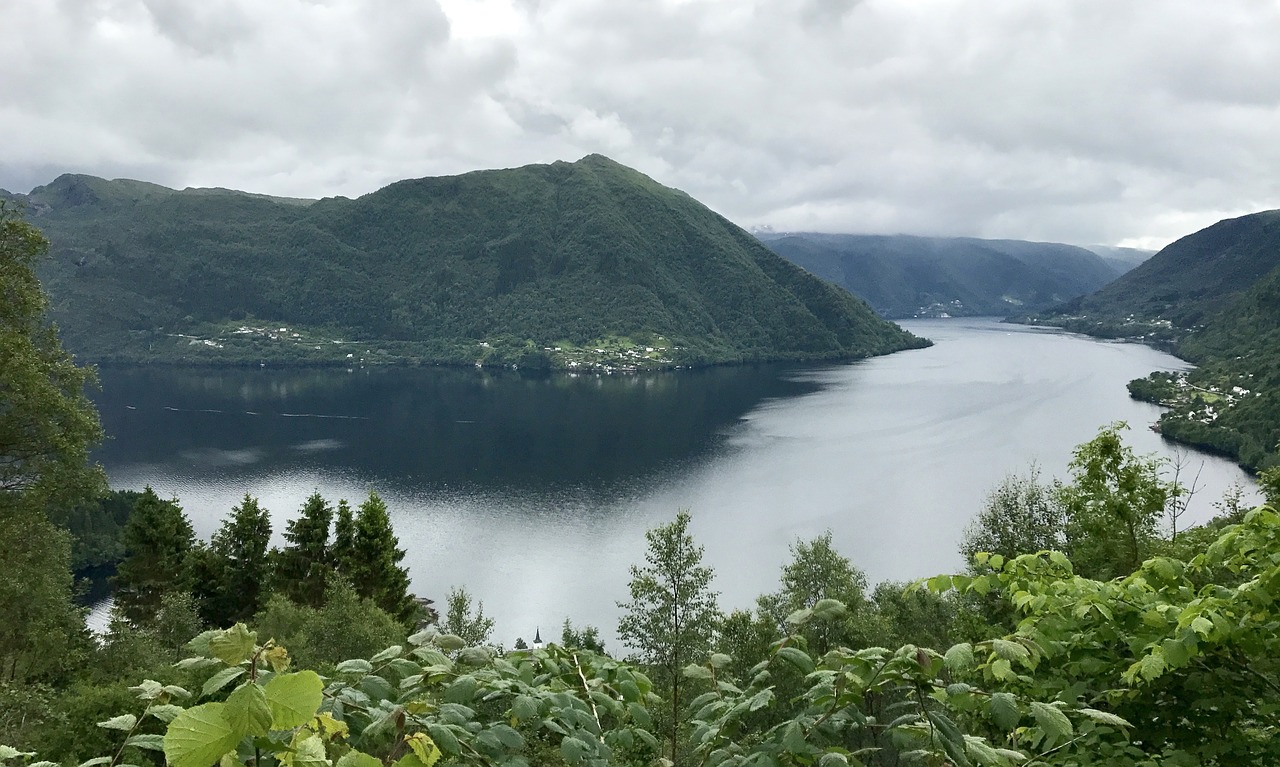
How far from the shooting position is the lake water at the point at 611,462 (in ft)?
185

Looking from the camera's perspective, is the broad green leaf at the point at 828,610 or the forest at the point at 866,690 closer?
the forest at the point at 866,690

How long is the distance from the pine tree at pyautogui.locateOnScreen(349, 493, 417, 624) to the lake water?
574 inches

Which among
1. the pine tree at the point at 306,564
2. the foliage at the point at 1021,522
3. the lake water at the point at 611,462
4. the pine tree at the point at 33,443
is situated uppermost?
the pine tree at the point at 33,443

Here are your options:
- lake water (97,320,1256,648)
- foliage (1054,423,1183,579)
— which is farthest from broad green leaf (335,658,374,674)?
lake water (97,320,1256,648)

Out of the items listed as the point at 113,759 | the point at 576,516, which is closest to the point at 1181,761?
the point at 113,759

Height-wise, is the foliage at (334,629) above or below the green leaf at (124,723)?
below

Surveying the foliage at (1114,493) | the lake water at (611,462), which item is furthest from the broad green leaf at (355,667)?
the lake water at (611,462)

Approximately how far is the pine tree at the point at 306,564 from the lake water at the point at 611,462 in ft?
48.2

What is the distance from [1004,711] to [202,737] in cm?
220

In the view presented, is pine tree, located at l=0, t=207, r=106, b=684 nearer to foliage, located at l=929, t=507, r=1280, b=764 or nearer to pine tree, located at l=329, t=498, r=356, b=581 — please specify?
pine tree, located at l=329, t=498, r=356, b=581

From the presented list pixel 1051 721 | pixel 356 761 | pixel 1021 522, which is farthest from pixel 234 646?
pixel 1021 522

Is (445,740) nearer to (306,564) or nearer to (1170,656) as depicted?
(1170,656)

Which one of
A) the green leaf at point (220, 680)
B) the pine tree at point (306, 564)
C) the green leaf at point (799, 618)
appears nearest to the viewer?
the green leaf at point (220, 680)

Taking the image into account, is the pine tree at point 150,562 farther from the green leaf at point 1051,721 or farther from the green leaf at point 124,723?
the green leaf at point 1051,721
